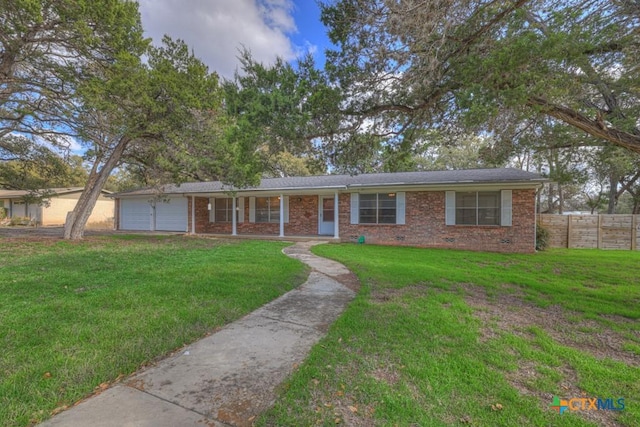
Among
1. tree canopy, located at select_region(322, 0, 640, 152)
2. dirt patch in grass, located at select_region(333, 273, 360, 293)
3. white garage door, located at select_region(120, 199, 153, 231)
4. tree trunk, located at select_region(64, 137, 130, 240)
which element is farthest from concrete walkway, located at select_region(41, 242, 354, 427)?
white garage door, located at select_region(120, 199, 153, 231)

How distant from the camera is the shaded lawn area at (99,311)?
7.69 feet

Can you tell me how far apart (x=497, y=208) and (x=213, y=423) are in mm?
12094

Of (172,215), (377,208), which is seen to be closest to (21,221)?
(172,215)

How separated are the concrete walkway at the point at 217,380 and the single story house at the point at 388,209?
9.04 meters

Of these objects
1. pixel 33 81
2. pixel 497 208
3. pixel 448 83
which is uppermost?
pixel 33 81

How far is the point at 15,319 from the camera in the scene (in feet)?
11.4

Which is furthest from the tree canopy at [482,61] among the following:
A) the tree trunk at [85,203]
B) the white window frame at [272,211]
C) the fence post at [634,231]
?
the tree trunk at [85,203]

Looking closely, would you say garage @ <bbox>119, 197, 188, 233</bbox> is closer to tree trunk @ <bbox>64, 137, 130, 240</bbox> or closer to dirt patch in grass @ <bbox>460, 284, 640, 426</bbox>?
tree trunk @ <bbox>64, 137, 130, 240</bbox>

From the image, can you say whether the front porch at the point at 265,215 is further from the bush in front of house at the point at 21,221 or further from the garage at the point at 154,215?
the bush in front of house at the point at 21,221

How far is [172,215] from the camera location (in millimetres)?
17766

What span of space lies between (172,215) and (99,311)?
15.3 metres

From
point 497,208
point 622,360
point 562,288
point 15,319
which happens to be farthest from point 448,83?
point 497,208

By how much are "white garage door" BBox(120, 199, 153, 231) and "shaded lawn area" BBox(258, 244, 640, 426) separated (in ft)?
56.6

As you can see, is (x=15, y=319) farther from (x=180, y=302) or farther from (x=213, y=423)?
(x=213, y=423)
